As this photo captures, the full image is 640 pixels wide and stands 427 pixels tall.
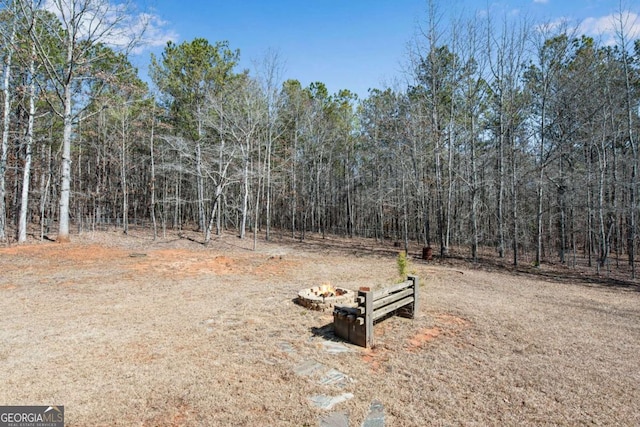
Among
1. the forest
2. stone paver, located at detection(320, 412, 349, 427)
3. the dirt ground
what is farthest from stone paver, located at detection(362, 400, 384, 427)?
the forest

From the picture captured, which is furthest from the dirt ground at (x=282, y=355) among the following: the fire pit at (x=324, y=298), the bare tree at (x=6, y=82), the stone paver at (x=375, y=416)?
the bare tree at (x=6, y=82)

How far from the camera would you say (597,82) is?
41.2 feet

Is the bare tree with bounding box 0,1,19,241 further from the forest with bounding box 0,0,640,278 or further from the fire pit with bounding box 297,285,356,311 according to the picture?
the fire pit with bounding box 297,285,356,311

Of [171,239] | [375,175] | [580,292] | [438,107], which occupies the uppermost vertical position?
[438,107]

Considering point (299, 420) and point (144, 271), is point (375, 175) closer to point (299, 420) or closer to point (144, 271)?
point (144, 271)

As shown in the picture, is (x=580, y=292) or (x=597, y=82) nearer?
(x=580, y=292)

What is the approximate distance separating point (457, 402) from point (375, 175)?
22.4 meters

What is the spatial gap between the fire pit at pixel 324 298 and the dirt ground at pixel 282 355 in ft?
0.84

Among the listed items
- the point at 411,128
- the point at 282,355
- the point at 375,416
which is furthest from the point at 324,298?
the point at 411,128

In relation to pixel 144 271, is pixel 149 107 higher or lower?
higher

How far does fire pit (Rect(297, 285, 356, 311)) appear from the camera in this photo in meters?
5.70

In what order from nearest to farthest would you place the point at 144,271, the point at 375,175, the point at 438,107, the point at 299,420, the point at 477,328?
the point at 299,420
the point at 477,328
the point at 144,271
the point at 438,107
the point at 375,175

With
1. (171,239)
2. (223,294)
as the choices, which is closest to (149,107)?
(171,239)

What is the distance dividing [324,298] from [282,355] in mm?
1977
